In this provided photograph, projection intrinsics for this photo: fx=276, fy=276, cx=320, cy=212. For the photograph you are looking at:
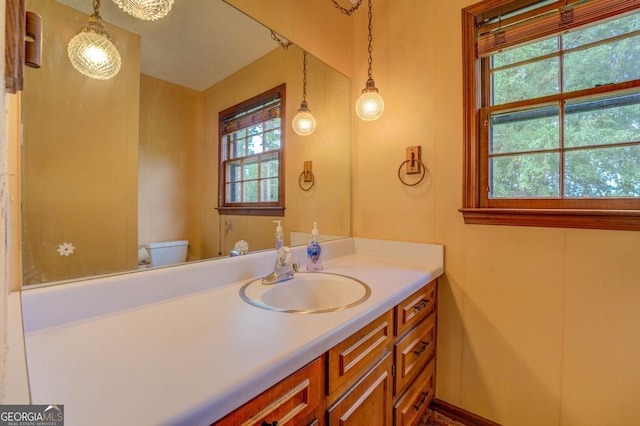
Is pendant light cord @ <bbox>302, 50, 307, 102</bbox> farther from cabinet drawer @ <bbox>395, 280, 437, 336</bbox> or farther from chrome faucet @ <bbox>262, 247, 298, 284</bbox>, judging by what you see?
cabinet drawer @ <bbox>395, 280, 437, 336</bbox>

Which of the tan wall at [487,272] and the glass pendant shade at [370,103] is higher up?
the glass pendant shade at [370,103]

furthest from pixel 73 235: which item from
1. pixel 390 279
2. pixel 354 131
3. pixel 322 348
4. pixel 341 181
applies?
pixel 354 131

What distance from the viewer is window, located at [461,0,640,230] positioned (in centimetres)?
108

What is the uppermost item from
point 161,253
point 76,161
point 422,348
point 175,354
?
point 76,161

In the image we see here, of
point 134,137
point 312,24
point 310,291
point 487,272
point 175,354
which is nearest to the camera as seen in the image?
point 175,354

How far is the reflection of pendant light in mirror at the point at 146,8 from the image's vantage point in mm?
915

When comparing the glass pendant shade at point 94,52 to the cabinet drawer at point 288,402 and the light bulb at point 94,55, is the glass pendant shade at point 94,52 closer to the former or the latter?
the light bulb at point 94,55

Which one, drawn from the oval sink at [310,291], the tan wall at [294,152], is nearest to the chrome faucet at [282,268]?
the oval sink at [310,291]

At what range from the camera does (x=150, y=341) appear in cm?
65

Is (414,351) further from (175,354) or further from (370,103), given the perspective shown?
(370,103)

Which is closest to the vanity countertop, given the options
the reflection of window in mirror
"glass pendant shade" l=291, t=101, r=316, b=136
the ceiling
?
the reflection of window in mirror

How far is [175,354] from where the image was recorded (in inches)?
23.2

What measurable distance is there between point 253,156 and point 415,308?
1043mm

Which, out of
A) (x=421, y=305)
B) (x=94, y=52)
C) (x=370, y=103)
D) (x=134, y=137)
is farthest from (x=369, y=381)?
(x=94, y=52)
